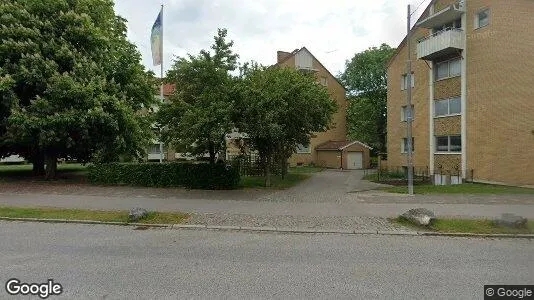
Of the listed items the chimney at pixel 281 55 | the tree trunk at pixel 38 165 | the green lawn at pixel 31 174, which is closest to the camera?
the green lawn at pixel 31 174

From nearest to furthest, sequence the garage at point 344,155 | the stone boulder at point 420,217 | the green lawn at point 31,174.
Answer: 1. the stone boulder at point 420,217
2. the green lawn at point 31,174
3. the garage at point 344,155

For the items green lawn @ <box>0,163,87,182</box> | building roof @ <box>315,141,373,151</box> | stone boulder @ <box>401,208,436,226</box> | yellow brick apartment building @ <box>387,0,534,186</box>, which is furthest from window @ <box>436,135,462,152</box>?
green lawn @ <box>0,163,87,182</box>

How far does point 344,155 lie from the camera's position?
40.9m

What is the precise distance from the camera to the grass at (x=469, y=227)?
9040mm

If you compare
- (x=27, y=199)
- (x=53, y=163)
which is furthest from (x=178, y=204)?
(x=53, y=163)

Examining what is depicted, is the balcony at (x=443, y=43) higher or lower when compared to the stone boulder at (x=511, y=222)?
higher

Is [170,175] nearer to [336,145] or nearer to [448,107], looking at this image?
[448,107]

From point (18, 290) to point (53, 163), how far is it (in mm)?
18294

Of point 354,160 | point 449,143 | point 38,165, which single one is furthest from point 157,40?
point 354,160

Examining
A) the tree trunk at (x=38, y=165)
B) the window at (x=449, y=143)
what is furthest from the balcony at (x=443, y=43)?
the tree trunk at (x=38, y=165)

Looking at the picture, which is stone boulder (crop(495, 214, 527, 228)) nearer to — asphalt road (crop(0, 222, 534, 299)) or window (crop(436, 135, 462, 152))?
asphalt road (crop(0, 222, 534, 299))

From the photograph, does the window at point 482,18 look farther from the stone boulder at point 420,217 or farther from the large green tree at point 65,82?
the large green tree at point 65,82

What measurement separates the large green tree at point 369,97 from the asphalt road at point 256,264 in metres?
39.9

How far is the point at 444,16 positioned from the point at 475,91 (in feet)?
17.1
